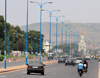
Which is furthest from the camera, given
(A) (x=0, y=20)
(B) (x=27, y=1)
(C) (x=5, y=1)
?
(A) (x=0, y=20)

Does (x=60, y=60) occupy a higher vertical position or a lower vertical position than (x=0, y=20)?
lower

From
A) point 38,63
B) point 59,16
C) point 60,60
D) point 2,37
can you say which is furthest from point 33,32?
point 38,63

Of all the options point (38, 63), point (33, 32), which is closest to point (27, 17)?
point (38, 63)

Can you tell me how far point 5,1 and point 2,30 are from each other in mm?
76027

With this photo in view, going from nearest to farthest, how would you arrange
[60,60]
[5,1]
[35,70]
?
[35,70] → [5,1] → [60,60]

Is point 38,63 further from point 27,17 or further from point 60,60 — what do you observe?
point 60,60

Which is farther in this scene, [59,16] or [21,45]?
[21,45]

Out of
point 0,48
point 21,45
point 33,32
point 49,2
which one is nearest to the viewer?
point 49,2

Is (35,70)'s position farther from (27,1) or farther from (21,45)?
(21,45)

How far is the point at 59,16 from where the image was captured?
9631cm

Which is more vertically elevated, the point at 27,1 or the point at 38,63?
the point at 27,1

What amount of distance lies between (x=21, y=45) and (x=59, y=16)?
67907 mm

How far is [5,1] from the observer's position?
43.4 metres

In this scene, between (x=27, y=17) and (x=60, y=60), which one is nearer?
(x=27, y=17)
